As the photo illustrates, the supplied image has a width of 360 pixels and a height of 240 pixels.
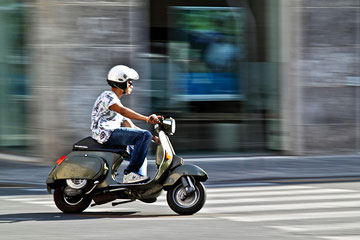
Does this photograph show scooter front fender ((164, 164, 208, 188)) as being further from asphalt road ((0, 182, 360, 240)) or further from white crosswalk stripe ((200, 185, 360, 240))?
white crosswalk stripe ((200, 185, 360, 240))

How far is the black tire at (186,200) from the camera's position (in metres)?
7.22

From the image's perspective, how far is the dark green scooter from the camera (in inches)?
285

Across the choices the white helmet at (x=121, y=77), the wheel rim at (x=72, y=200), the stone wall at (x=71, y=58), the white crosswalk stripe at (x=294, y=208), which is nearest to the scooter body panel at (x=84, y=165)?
the wheel rim at (x=72, y=200)

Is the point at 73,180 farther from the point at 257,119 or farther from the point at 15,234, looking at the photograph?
the point at 257,119

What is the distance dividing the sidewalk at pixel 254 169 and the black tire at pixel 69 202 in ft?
6.72

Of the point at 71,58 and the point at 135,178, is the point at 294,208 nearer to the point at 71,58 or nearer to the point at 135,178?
the point at 135,178

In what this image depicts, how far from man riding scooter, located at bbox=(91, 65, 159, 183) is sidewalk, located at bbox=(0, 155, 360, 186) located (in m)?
2.18

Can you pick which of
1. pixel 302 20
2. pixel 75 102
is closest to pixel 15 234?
pixel 75 102

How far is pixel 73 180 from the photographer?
7359 mm

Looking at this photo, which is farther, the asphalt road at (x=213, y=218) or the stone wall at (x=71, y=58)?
the stone wall at (x=71, y=58)

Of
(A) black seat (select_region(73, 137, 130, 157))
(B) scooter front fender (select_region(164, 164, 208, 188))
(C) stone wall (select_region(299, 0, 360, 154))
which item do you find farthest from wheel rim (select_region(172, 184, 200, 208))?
(C) stone wall (select_region(299, 0, 360, 154))

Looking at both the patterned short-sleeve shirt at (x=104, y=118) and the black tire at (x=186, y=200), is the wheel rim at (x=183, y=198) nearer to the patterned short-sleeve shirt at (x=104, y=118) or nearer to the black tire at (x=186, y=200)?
the black tire at (x=186, y=200)

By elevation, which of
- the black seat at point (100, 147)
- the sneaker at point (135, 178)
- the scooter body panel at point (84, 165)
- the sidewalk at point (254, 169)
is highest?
the black seat at point (100, 147)

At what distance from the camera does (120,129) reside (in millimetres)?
7309
